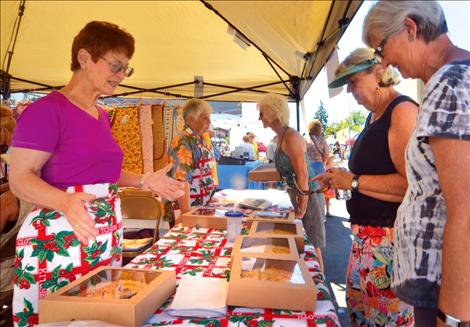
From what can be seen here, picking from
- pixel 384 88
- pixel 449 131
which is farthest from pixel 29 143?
pixel 384 88

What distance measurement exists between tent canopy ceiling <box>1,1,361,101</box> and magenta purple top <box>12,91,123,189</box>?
127 cm

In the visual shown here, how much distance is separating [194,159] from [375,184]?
1.66m

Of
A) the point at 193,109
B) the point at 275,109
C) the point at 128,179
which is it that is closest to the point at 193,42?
the point at 193,109

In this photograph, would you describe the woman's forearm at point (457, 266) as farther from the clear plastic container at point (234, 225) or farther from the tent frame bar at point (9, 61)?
the tent frame bar at point (9, 61)

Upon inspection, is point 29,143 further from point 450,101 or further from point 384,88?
point 384,88

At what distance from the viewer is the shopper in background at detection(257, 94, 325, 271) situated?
2.42 meters

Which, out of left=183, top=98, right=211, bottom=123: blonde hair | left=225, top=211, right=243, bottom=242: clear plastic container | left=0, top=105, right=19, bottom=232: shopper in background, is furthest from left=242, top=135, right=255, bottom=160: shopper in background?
left=225, top=211, right=243, bottom=242: clear plastic container

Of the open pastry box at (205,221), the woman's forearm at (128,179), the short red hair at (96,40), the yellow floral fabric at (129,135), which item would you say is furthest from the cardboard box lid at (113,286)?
the yellow floral fabric at (129,135)

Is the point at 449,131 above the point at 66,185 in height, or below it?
above

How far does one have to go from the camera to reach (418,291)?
83 cm

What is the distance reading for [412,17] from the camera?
0.84 m

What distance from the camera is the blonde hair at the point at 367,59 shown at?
4.19ft

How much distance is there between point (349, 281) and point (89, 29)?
Result: 1363mm

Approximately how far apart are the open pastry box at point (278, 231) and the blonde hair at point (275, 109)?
112 centimetres
